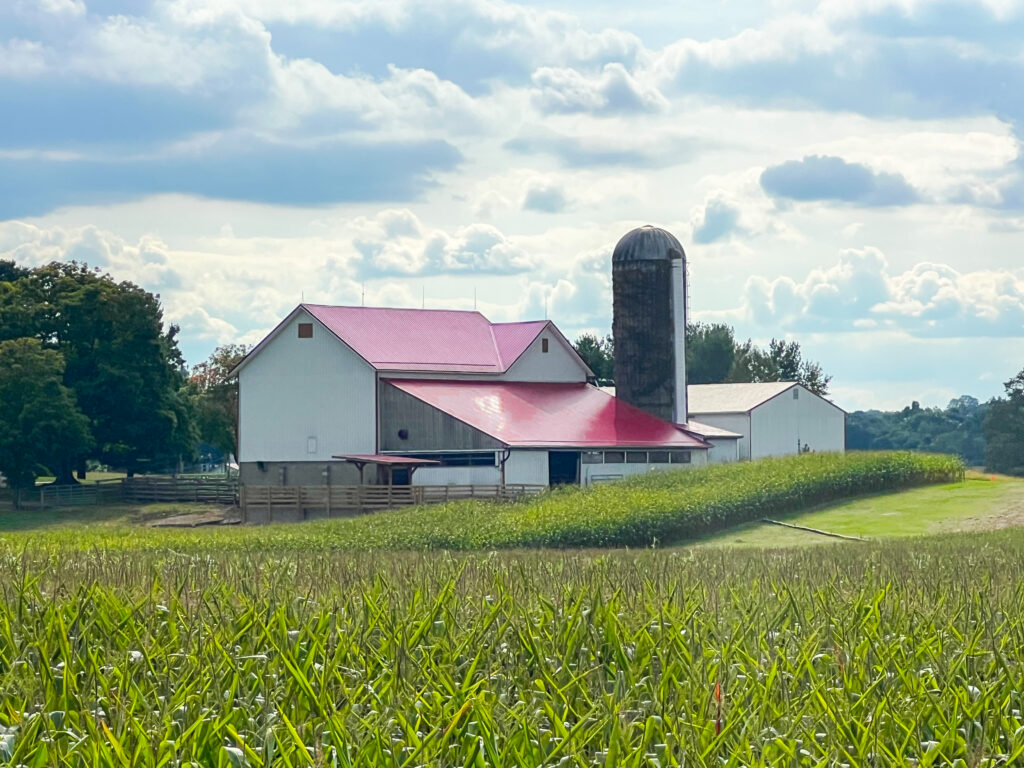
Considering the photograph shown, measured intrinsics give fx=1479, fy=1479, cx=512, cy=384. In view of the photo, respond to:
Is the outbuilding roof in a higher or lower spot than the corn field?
higher

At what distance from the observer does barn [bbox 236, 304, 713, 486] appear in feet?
178

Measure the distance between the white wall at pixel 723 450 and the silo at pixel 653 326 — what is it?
4.07 m

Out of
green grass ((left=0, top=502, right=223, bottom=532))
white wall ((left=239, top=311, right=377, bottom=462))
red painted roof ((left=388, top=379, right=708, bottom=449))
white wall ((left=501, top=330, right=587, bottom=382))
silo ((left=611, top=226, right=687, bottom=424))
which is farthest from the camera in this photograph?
silo ((left=611, top=226, right=687, bottom=424))

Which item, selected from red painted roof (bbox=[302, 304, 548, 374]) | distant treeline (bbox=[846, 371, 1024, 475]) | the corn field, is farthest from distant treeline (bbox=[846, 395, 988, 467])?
the corn field

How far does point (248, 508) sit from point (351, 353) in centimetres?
736

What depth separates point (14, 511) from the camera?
63156mm

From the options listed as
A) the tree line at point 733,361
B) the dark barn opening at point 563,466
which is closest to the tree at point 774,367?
the tree line at point 733,361

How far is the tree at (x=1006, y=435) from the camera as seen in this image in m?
109

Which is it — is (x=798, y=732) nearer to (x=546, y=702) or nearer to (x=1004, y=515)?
(x=546, y=702)

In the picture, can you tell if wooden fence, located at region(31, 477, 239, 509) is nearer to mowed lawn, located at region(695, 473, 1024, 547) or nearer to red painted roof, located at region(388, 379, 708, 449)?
red painted roof, located at region(388, 379, 708, 449)

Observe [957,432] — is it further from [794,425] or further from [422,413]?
[422,413]

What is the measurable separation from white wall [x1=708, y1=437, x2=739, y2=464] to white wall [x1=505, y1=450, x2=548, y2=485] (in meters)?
14.3

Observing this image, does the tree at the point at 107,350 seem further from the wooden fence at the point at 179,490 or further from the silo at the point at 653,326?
the silo at the point at 653,326

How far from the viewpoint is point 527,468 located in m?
54.0
